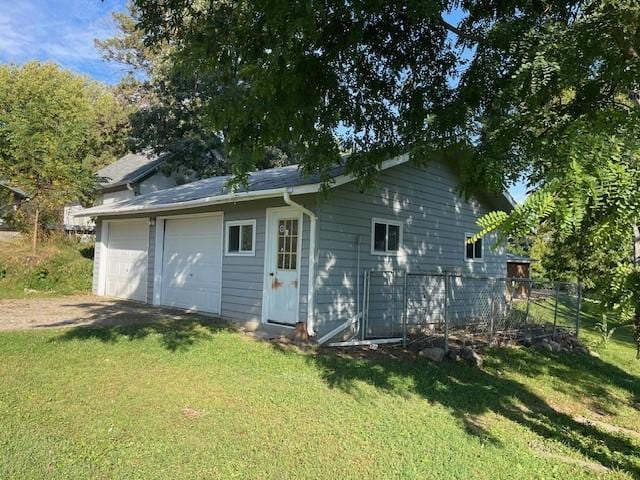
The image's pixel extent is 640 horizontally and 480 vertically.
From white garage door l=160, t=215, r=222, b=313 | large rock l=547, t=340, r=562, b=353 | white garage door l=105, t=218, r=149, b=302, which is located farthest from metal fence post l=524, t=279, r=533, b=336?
white garage door l=105, t=218, r=149, b=302

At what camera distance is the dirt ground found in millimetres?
9617

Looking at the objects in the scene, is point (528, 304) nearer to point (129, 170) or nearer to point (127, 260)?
point (127, 260)

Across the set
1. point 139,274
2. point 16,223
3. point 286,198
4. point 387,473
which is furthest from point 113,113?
point 387,473

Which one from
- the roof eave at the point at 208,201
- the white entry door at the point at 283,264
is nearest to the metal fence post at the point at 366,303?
the white entry door at the point at 283,264

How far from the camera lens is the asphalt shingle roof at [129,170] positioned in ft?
76.0

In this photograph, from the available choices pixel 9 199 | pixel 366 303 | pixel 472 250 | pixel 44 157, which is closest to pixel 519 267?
pixel 472 250

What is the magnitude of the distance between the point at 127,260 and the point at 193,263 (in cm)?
370

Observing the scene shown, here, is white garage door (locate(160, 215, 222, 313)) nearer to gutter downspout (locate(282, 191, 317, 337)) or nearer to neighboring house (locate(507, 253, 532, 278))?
gutter downspout (locate(282, 191, 317, 337))

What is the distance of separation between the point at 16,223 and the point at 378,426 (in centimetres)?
1867

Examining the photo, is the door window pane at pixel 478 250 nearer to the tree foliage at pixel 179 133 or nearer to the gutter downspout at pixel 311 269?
the gutter downspout at pixel 311 269

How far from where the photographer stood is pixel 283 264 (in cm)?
974

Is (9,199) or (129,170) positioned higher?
(129,170)

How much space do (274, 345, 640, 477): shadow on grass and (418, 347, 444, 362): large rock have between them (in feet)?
0.68

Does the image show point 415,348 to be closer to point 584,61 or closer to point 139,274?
point 584,61
